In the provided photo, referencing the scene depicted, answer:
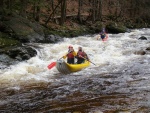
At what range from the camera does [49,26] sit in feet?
73.8

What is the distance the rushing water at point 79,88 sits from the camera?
6.45 m

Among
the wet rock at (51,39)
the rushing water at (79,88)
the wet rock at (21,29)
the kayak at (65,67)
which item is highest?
the wet rock at (21,29)

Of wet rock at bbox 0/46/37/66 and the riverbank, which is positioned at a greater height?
the riverbank

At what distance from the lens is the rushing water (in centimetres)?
645

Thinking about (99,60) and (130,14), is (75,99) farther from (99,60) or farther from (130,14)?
(130,14)

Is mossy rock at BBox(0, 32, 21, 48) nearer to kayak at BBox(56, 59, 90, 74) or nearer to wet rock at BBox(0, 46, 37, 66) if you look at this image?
wet rock at BBox(0, 46, 37, 66)

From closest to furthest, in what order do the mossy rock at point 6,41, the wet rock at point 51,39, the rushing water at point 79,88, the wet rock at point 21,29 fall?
1. the rushing water at point 79,88
2. the mossy rock at point 6,41
3. the wet rock at point 21,29
4. the wet rock at point 51,39

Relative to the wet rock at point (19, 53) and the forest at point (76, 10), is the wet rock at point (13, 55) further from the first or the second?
the forest at point (76, 10)

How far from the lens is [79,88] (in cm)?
822

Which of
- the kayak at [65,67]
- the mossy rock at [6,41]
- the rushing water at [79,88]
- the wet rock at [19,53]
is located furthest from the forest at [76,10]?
the rushing water at [79,88]

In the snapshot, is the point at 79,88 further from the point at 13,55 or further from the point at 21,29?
the point at 21,29

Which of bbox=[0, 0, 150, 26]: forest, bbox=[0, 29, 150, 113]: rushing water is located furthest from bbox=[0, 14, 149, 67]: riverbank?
bbox=[0, 0, 150, 26]: forest

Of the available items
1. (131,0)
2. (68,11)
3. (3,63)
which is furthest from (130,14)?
(3,63)

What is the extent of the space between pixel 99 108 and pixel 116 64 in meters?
6.23
